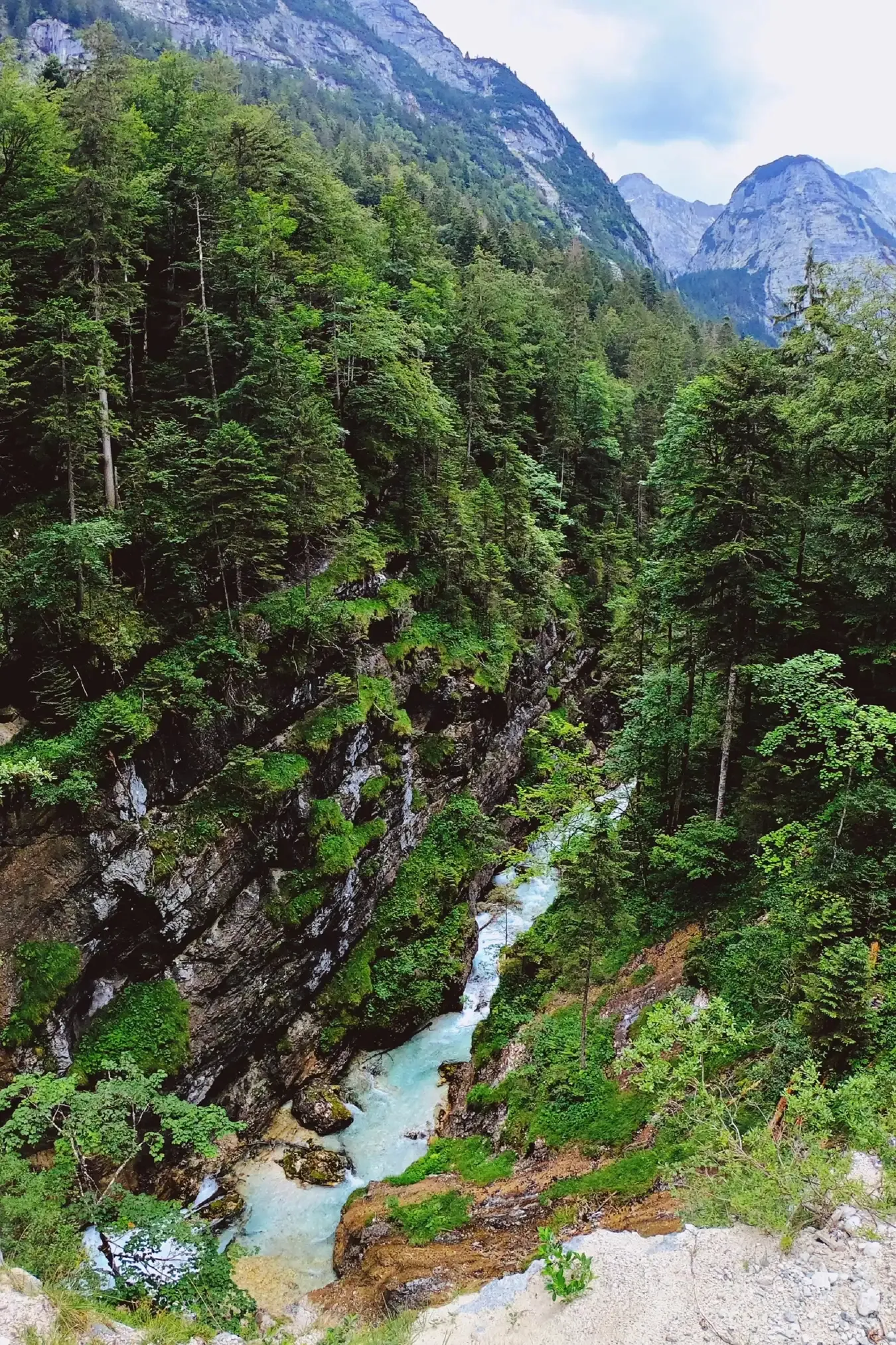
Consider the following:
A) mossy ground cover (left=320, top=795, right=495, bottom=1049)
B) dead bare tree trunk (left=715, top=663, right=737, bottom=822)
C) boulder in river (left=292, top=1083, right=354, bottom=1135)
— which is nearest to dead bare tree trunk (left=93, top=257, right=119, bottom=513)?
mossy ground cover (left=320, top=795, right=495, bottom=1049)

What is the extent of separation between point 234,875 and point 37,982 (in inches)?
192

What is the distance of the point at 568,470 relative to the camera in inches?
1801

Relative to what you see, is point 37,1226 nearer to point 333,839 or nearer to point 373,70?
point 333,839

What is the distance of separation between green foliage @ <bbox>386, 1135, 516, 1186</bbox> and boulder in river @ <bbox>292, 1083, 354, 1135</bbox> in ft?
8.42

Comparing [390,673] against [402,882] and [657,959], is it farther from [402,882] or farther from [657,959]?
[657,959]

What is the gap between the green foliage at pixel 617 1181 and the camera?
36.1 feet

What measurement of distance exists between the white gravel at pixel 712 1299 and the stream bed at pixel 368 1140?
752 cm

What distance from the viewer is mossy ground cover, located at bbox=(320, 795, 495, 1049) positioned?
799 inches

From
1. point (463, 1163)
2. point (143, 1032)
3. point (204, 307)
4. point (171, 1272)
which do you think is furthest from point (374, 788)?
point (204, 307)

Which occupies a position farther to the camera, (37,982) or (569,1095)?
(569,1095)

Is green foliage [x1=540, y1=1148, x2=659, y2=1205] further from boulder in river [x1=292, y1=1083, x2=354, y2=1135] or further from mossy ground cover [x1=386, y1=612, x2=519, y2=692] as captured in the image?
mossy ground cover [x1=386, y1=612, x2=519, y2=692]

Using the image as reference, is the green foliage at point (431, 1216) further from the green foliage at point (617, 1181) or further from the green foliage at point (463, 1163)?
the green foliage at point (617, 1181)

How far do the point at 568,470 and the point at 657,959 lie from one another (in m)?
35.1

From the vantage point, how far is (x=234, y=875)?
17.8m
